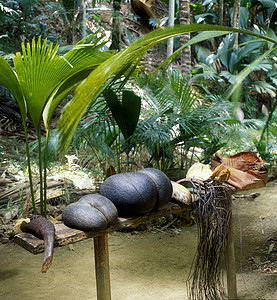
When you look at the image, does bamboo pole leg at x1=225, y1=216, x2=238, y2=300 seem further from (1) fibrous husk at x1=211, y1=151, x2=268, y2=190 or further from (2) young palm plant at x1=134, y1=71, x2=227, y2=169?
(2) young palm plant at x1=134, y1=71, x2=227, y2=169

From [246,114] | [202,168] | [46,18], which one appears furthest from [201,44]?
[202,168]

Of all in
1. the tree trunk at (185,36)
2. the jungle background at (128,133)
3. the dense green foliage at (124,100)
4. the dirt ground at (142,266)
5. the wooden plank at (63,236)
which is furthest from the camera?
the tree trunk at (185,36)

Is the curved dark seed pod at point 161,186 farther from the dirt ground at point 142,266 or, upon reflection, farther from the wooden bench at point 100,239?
the dirt ground at point 142,266

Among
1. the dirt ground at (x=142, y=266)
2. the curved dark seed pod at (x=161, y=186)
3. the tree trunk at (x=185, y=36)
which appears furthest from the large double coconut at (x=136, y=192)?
the tree trunk at (x=185, y=36)

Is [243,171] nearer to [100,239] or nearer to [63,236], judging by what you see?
[100,239]

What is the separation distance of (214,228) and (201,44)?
9.18 metres

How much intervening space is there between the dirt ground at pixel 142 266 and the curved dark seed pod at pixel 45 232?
3.74 feet

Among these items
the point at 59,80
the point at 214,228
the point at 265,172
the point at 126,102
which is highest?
the point at 59,80

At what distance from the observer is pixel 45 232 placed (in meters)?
1.45

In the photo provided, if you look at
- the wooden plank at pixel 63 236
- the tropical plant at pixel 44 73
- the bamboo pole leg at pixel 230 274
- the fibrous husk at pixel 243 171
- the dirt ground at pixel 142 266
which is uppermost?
the tropical plant at pixel 44 73

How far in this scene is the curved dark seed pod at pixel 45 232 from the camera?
51.8 inches

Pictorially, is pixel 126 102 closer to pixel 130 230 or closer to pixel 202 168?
pixel 202 168

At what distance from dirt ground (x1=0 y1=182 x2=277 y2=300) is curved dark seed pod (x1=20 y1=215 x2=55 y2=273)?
114cm

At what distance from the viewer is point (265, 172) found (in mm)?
2301
